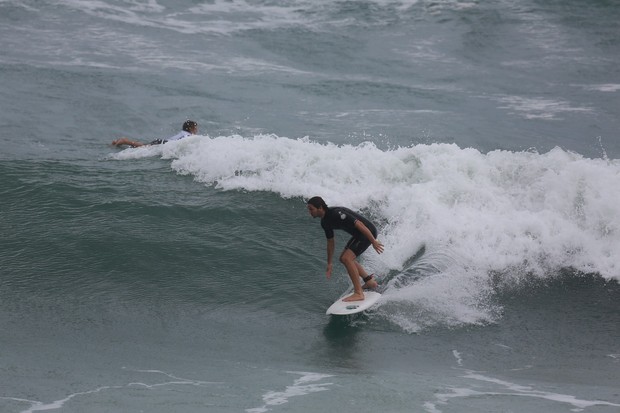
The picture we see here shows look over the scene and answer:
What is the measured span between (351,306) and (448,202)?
400 centimetres

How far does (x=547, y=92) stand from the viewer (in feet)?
69.3

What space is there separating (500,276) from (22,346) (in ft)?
21.1

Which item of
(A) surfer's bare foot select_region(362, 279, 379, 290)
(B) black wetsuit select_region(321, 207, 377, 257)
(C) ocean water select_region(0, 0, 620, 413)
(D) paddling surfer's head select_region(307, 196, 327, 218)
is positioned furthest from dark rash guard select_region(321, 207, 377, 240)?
(C) ocean water select_region(0, 0, 620, 413)

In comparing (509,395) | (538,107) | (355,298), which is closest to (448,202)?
(355,298)

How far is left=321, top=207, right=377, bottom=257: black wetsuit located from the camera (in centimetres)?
938

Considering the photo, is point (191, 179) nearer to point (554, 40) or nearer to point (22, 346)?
point (22, 346)

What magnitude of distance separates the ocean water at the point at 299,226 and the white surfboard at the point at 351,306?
5.4 inches

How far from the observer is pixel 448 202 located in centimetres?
1251

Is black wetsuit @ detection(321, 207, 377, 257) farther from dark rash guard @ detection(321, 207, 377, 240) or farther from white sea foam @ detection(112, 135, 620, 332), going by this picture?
white sea foam @ detection(112, 135, 620, 332)

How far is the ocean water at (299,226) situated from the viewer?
7.58m

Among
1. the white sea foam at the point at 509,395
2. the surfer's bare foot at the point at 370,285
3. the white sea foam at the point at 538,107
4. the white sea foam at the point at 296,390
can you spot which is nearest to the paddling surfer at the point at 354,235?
the surfer's bare foot at the point at 370,285

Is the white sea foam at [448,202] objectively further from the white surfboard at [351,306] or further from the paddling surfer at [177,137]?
the paddling surfer at [177,137]

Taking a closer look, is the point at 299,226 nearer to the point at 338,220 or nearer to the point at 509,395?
the point at 338,220

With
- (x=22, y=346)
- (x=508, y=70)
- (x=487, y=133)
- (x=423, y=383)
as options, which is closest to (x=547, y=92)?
(x=508, y=70)
